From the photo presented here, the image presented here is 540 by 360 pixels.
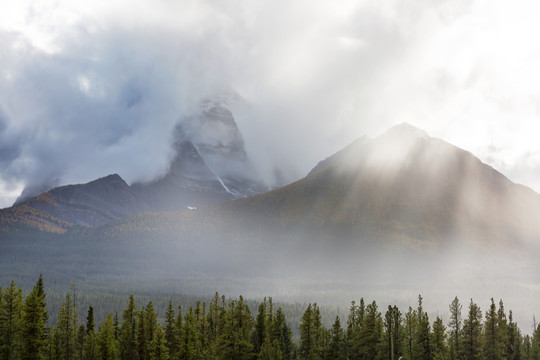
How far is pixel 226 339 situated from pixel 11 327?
1573 inches

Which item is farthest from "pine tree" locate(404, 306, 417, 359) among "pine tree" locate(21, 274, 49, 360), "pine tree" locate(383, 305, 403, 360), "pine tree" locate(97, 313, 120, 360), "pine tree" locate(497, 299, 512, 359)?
"pine tree" locate(21, 274, 49, 360)

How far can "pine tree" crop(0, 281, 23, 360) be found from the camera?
291ft

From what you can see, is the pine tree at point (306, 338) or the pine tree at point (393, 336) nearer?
the pine tree at point (393, 336)

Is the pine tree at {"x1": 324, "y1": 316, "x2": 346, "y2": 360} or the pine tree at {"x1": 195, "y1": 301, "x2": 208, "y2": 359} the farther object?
the pine tree at {"x1": 324, "y1": 316, "x2": 346, "y2": 360}

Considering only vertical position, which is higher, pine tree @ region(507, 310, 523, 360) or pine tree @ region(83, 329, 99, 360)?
pine tree @ region(83, 329, 99, 360)

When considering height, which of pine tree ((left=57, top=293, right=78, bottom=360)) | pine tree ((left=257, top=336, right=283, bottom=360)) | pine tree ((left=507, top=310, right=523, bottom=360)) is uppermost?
pine tree ((left=57, top=293, right=78, bottom=360))

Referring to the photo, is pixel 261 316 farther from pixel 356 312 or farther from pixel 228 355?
pixel 356 312

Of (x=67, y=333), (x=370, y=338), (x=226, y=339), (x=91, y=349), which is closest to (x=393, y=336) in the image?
(x=370, y=338)

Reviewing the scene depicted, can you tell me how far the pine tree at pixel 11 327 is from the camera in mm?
88688

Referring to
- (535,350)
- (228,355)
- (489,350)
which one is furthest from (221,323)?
(535,350)

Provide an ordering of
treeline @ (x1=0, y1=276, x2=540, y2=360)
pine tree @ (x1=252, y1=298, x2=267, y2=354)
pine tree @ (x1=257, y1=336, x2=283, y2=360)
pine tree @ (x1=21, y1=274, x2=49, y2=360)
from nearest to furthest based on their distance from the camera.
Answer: pine tree @ (x1=21, y1=274, x2=49, y2=360)
treeline @ (x1=0, y1=276, x2=540, y2=360)
pine tree @ (x1=257, y1=336, x2=283, y2=360)
pine tree @ (x1=252, y1=298, x2=267, y2=354)

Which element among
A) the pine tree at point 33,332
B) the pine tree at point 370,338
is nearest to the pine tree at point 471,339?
the pine tree at point 370,338

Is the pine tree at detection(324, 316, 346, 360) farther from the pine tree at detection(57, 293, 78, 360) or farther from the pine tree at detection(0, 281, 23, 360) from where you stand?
the pine tree at detection(0, 281, 23, 360)

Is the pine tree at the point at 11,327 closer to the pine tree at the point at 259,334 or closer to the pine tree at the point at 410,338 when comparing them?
the pine tree at the point at 259,334
